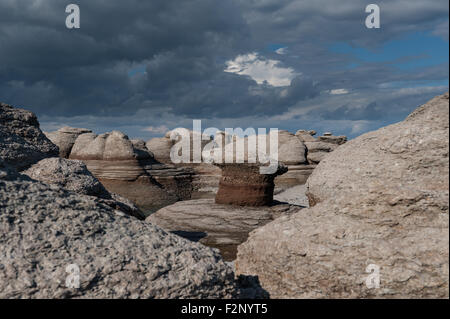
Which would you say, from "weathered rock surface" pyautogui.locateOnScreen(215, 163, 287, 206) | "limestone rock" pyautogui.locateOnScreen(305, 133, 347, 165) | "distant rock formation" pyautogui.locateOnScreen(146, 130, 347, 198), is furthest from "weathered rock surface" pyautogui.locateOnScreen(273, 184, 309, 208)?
"weathered rock surface" pyautogui.locateOnScreen(215, 163, 287, 206)

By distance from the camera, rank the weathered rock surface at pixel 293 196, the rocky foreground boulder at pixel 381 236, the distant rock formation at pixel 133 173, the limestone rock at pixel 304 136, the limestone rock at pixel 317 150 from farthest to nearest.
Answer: the limestone rock at pixel 304 136 < the limestone rock at pixel 317 150 < the distant rock formation at pixel 133 173 < the weathered rock surface at pixel 293 196 < the rocky foreground boulder at pixel 381 236

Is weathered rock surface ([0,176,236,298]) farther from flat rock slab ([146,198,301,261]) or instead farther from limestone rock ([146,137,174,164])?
limestone rock ([146,137,174,164])

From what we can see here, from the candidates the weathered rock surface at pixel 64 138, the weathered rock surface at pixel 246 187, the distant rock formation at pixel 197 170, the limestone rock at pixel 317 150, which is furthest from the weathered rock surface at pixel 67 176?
the weathered rock surface at pixel 64 138

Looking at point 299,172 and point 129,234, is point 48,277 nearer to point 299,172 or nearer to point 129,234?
point 129,234

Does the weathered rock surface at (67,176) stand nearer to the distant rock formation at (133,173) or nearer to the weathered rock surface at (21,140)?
the weathered rock surface at (21,140)

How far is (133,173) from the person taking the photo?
15.8 m

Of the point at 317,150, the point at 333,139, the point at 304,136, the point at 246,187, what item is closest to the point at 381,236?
the point at 246,187

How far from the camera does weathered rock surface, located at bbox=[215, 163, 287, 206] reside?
8844mm

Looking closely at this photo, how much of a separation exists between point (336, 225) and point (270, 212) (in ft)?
18.7

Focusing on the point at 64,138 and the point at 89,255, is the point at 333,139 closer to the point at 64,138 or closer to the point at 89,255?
the point at 64,138

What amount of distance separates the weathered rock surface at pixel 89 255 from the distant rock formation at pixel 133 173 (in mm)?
12002

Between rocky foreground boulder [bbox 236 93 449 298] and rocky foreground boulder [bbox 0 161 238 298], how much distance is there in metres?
0.63

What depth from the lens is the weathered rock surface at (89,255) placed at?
2209 mm
